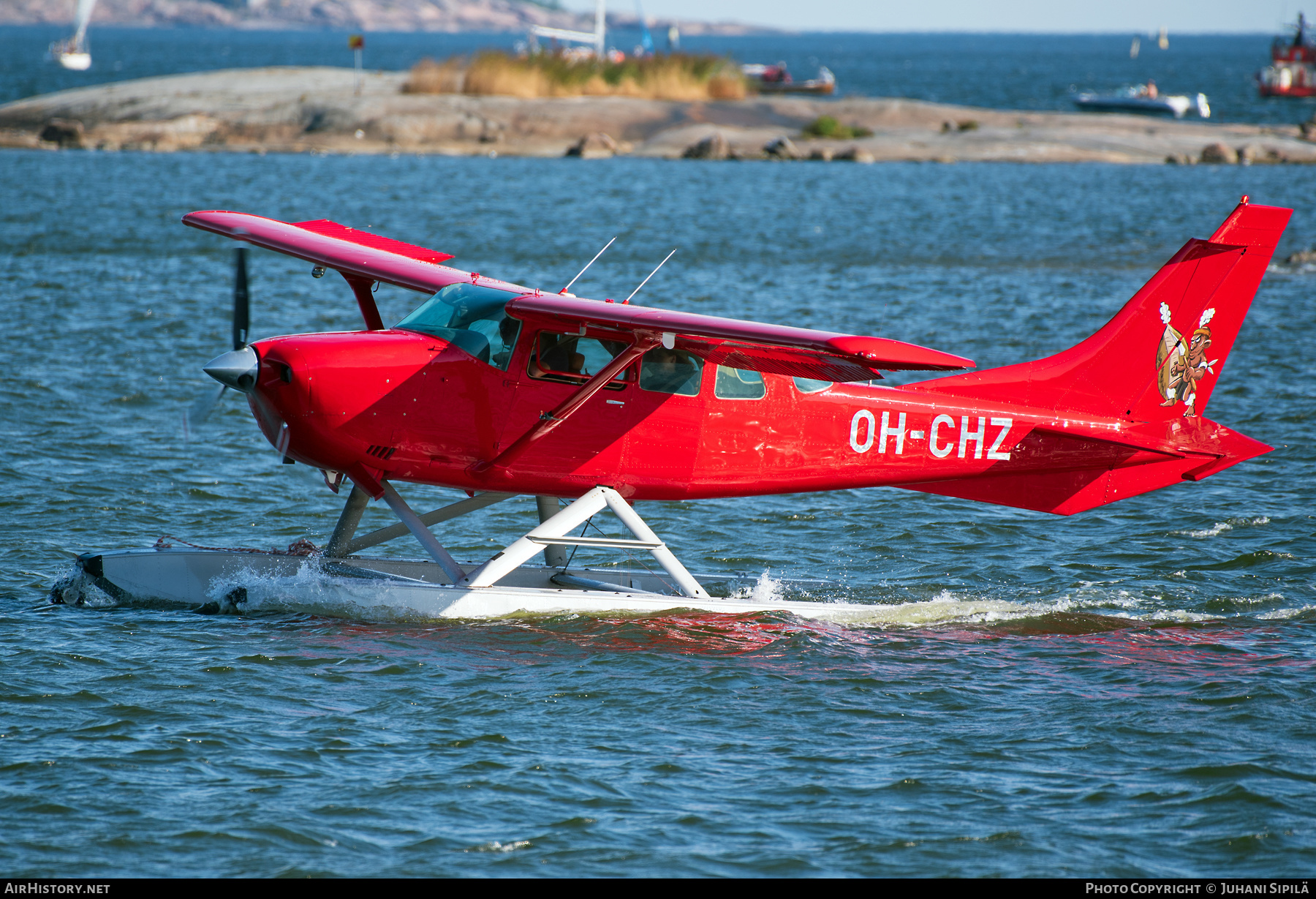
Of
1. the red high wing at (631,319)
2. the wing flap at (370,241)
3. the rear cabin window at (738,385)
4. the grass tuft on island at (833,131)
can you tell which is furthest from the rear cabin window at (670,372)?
the grass tuft on island at (833,131)

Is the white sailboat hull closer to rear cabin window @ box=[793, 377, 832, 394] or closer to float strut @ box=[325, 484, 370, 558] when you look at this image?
float strut @ box=[325, 484, 370, 558]

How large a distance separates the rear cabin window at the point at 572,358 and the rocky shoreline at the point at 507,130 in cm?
4637

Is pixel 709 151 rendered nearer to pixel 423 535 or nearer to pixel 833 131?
pixel 833 131

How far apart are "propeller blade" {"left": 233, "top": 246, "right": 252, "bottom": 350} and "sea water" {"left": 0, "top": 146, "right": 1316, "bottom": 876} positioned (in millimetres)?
2309

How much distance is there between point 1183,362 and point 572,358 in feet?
17.7

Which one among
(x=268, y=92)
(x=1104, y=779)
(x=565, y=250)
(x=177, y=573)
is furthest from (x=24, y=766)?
(x=268, y=92)

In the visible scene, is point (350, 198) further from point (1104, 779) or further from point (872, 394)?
point (1104, 779)

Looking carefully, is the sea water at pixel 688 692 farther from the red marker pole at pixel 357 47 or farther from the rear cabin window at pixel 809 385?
the red marker pole at pixel 357 47

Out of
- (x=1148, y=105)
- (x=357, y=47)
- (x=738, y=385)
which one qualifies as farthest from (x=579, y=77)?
(x=738, y=385)

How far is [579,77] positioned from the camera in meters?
66.4

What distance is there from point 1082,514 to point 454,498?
23.8 ft

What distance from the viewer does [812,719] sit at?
908 centimetres

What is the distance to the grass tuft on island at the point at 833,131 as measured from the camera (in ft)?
199

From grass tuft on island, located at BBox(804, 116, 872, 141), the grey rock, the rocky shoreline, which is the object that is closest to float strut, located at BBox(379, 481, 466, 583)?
A: the rocky shoreline
